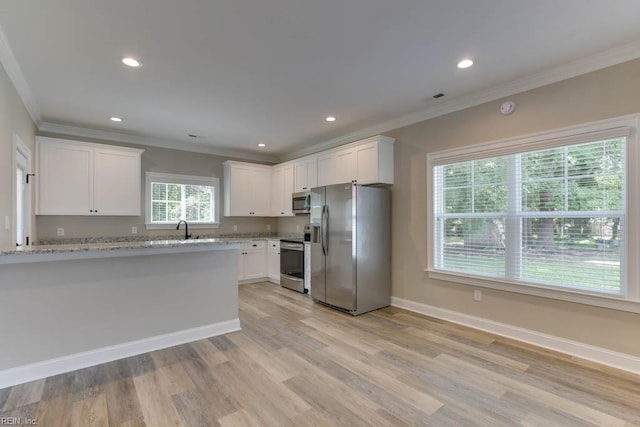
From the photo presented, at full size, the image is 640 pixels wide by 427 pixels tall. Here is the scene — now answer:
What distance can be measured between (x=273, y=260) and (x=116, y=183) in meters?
2.96

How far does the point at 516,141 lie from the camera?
3227 millimetres

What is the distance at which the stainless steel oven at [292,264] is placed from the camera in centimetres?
532

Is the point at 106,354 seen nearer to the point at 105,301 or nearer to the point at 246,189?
the point at 105,301

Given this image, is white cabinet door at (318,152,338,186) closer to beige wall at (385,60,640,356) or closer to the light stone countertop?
beige wall at (385,60,640,356)

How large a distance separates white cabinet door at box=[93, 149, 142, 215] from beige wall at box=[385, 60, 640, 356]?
4.11m

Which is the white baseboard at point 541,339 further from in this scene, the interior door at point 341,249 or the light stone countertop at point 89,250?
the light stone countertop at point 89,250

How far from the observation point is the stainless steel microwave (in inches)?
220

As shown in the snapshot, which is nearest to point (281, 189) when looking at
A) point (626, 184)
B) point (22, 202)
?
point (22, 202)

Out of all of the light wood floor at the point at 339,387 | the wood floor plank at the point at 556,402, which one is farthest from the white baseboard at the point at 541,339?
the wood floor plank at the point at 556,402

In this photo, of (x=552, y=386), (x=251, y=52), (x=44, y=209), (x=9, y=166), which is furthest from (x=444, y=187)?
(x=44, y=209)

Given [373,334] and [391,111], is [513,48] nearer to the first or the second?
[391,111]

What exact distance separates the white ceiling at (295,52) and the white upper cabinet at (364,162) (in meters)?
0.42

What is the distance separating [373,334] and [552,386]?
1.59 meters

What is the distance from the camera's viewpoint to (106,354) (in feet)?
9.09
